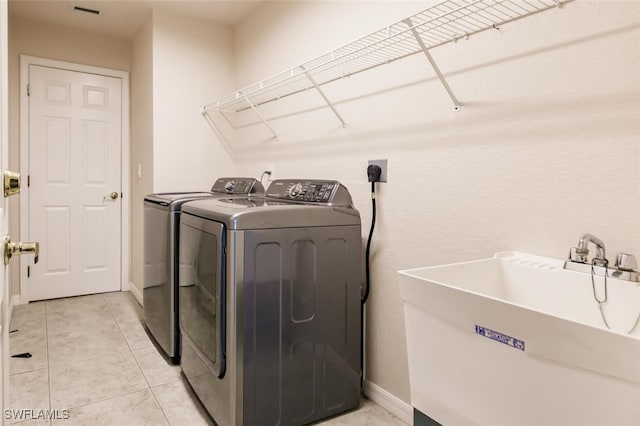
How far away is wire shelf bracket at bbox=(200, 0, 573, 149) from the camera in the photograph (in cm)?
129

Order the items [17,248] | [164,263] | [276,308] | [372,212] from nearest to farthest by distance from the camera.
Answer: [17,248]
[276,308]
[372,212]
[164,263]

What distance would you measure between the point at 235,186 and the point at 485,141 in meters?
1.89

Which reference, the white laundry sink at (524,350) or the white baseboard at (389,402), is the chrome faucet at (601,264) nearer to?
the white laundry sink at (524,350)

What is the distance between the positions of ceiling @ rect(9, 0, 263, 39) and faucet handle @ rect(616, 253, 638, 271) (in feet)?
9.26

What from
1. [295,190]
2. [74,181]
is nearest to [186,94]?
[74,181]

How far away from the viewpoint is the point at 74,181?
3723mm

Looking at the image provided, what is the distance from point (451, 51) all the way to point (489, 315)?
3.87 ft

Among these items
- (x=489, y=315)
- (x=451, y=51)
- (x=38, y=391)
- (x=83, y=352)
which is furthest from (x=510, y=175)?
(x=83, y=352)

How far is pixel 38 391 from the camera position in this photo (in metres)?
2.06

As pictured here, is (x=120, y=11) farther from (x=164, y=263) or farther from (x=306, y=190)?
(x=306, y=190)

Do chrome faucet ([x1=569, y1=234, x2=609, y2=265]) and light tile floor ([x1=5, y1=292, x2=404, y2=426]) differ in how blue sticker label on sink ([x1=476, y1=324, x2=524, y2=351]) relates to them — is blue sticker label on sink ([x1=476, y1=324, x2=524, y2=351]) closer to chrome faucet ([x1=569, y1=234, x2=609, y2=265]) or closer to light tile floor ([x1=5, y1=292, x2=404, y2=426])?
chrome faucet ([x1=569, y1=234, x2=609, y2=265])

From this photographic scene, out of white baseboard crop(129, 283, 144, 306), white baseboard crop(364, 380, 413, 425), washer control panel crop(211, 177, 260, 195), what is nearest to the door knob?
white baseboard crop(364, 380, 413, 425)

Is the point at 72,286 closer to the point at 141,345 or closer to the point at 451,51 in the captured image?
the point at 141,345

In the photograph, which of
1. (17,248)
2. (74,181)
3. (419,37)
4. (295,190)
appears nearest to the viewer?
(17,248)
